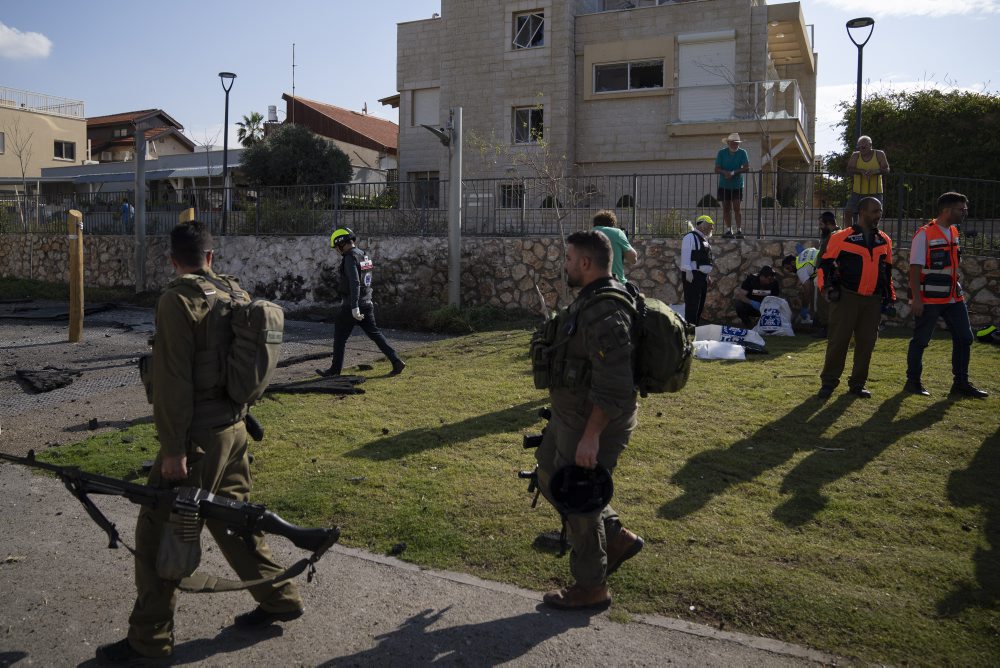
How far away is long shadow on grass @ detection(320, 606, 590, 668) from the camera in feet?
10.8

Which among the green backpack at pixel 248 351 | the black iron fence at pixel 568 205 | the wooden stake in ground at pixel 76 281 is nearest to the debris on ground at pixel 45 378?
the wooden stake in ground at pixel 76 281

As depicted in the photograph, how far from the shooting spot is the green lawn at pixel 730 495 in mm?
3727

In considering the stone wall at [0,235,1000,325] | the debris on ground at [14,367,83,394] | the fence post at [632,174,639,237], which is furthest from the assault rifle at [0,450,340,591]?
the fence post at [632,174,639,237]

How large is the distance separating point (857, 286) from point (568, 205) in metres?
8.99

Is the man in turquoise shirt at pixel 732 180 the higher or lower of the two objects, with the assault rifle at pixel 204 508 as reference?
higher

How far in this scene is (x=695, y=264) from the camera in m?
10.4

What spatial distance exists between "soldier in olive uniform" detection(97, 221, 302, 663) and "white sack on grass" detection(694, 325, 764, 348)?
7.90 m

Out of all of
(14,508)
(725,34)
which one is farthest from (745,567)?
(725,34)

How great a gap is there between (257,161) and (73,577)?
84.4ft

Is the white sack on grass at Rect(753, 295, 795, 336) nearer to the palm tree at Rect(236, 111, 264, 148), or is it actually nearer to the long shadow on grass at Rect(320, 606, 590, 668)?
the long shadow on grass at Rect(320, 606, 590, 668)

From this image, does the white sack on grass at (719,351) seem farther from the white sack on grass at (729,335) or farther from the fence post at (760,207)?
the fence post at (760,207)

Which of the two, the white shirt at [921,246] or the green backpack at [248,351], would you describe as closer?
the green backpack at [248,351]

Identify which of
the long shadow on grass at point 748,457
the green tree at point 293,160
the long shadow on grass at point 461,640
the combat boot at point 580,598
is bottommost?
the long shadow on grass at point 461,640

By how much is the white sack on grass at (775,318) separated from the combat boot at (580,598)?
346 inches
